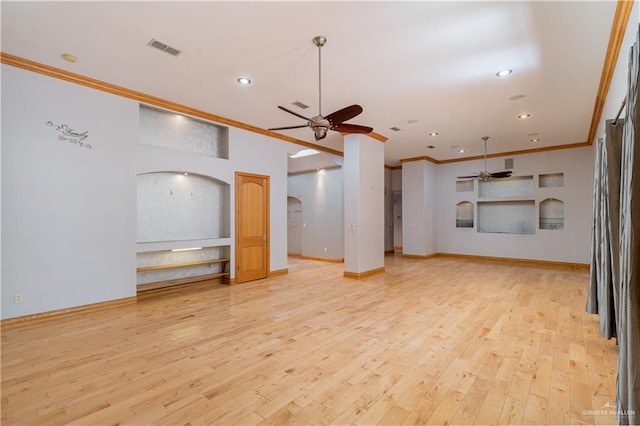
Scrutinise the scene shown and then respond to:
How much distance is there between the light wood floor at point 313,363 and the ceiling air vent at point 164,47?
349 cm

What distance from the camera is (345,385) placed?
2535mm

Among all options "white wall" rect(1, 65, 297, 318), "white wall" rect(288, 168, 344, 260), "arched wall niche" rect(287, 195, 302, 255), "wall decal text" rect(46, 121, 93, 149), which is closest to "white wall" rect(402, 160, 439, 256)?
"white wall" rect(288, 168, 344, 260)

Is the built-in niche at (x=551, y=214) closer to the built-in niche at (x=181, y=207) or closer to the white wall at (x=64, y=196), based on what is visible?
the built-in niche at (x=181, y=207)

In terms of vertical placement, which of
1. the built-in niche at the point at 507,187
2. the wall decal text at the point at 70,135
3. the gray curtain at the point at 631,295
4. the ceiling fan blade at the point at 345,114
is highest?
the ceiling fan blade at the point at 345,114

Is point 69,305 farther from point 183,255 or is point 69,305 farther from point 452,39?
point 452,39

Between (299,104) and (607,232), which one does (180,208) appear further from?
(607,232)

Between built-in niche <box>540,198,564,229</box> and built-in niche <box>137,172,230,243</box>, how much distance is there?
8.93m

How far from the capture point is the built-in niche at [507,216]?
915 cm

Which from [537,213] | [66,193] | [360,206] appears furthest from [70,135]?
[537,213]

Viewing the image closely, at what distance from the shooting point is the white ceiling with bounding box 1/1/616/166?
298 centimetres

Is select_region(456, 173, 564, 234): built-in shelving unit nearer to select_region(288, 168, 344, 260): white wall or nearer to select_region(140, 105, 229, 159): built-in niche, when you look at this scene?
select_region(288, 168, 344, 260): white wall

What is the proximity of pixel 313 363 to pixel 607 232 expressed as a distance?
10.8ft

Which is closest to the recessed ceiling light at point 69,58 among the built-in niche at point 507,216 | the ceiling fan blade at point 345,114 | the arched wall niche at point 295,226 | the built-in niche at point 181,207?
the built-in niche at point 181,207

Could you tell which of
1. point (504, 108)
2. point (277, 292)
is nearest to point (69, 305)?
point (277, 292)
